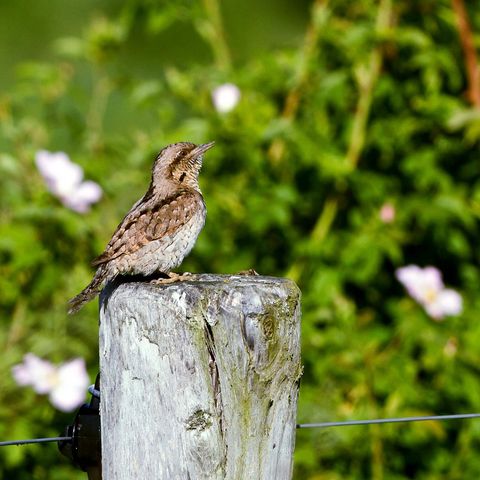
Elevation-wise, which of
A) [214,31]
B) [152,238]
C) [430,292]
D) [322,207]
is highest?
[214,31]

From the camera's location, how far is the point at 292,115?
5.61 metres

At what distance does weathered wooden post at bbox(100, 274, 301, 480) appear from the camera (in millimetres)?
2596

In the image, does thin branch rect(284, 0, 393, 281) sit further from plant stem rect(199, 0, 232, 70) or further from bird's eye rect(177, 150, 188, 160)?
bird's eye rect(177, 150, 188, 160)

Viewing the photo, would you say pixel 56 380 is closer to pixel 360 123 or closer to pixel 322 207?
pixel 322 207

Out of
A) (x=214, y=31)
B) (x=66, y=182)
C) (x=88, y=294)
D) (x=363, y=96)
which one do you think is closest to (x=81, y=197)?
(x=66, y=182)

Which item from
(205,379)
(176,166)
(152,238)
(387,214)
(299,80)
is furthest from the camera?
(299,80)

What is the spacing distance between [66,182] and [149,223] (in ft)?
5.09

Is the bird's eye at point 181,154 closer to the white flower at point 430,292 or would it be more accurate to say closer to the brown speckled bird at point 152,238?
the brown speckled bird at point 152,238

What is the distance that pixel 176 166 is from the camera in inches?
163

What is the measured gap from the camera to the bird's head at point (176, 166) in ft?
13.5

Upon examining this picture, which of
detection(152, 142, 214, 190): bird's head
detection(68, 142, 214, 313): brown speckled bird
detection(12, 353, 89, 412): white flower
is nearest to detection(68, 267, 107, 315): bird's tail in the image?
detection(68, 142, 214, 313): brown speckled bird

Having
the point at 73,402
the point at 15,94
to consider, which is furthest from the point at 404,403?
A: the point at 15,94

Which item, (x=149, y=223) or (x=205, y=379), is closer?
(x=205, y=379)

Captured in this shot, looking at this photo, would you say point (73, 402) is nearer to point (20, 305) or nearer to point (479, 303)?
point (20, 305)
